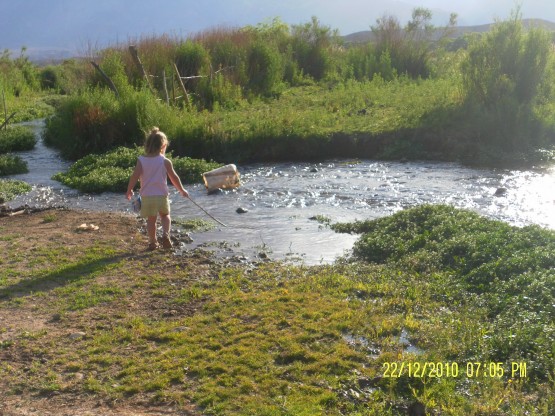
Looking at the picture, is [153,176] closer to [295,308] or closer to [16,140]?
[295,308]

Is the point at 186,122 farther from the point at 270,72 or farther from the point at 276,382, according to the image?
the point at 276,382

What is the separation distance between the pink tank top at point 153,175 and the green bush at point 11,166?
7.28 m

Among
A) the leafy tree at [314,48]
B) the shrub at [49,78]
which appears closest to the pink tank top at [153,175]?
the leafy tree at [314,48]

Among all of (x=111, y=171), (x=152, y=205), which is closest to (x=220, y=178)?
(x=111, y=171)

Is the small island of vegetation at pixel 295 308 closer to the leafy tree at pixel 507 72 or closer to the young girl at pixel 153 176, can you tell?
the leafy tree at pixel 507 72

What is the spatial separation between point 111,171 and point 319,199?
14.1ft

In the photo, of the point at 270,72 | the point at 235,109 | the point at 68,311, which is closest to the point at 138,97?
the point at 235,109

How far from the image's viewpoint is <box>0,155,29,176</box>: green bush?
14383 mm

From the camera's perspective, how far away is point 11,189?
12.6 meters

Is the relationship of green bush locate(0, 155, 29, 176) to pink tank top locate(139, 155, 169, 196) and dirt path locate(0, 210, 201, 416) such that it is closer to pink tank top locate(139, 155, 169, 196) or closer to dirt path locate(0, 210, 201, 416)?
dirt path locate(0, 210, 201, 416)

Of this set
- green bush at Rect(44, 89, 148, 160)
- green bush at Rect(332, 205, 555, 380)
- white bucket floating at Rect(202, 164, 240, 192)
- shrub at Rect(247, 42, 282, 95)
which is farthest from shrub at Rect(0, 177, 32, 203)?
shrub at Rect(247, 42, 282, 95)

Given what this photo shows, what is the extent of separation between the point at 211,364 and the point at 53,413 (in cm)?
122

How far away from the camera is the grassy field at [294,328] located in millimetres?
4797

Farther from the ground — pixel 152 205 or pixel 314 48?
pixel 314 48
